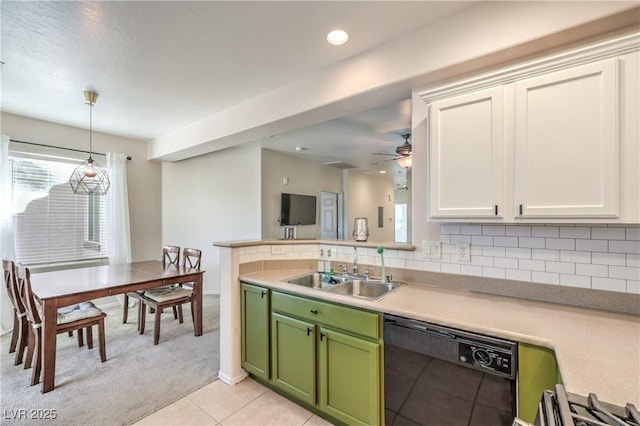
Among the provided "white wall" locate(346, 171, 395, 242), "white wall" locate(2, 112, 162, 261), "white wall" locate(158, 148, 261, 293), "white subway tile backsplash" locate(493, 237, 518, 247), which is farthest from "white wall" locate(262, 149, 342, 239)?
"white subway tile backsplash" locate(493, 237, 518, 247)

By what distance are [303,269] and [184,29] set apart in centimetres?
210

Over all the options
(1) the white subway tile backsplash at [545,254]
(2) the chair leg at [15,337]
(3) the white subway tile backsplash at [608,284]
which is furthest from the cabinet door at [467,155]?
(2) the chair leg at [15,337]

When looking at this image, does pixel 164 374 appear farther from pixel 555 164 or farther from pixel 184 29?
→ pixel 555 164

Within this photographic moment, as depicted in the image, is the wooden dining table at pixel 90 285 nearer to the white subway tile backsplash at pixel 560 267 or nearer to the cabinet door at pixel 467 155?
the cabinet door at pixel 467 155

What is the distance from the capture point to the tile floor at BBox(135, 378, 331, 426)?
197cm

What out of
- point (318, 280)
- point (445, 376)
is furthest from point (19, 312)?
point (445, 376)

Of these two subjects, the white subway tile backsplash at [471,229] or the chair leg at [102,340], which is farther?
the chair leg at [102,340]

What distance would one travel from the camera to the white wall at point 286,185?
16.8ft

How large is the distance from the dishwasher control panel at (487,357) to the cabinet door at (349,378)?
482 millimetres

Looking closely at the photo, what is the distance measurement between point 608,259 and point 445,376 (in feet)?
3.57

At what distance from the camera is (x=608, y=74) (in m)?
1.31

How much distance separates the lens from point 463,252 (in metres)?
1.95

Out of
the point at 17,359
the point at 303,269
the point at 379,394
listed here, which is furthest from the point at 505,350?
the point at 17,359

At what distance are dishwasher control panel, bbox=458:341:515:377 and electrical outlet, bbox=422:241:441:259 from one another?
760mm
